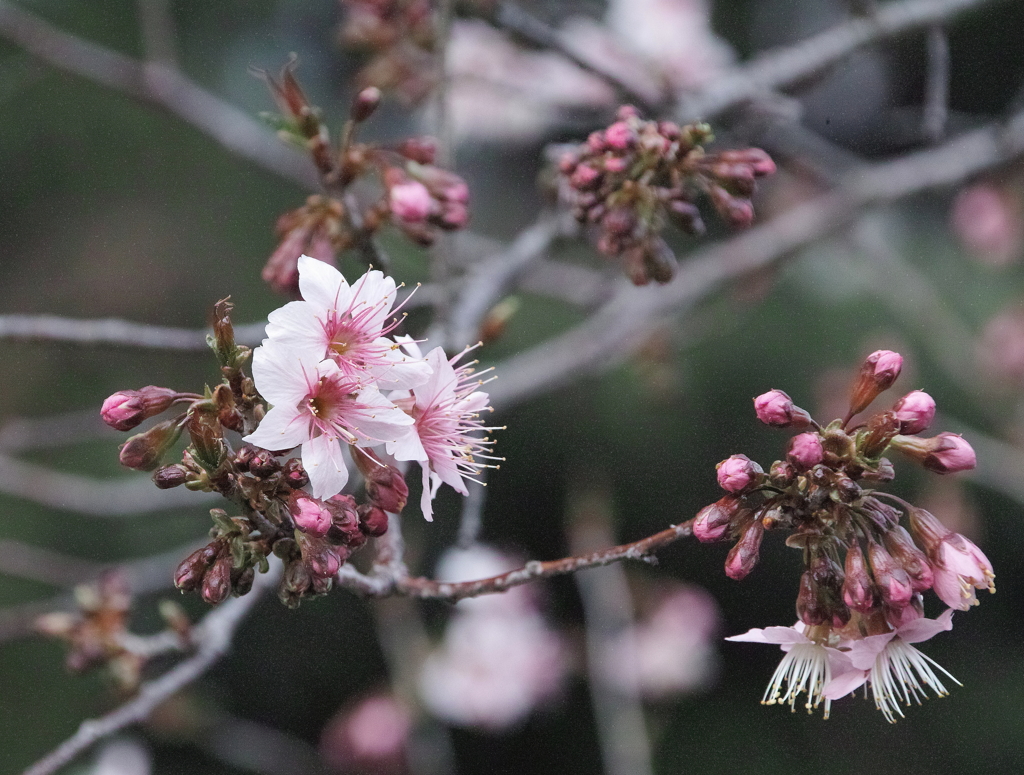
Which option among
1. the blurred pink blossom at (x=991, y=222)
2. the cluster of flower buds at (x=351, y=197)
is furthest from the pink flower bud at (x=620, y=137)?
the blurred pink blossom at (x=991, y=222)

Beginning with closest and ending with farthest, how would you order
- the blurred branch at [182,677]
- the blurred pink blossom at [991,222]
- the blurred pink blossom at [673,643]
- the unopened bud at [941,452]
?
the unopened bud at [941,452] → the blurred branch at [182,677] → the blurred pink blossom at [673,643] → the blurred pink blossom at [991,222]

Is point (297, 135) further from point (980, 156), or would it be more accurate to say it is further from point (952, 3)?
point (980, 156)

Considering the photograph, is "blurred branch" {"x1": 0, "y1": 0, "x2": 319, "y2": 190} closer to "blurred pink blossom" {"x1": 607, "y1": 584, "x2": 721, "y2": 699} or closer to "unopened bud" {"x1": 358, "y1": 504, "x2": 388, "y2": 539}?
"unopened bud" {"x1": 358, "y1": 504, "x2": 388, "y2": 539}

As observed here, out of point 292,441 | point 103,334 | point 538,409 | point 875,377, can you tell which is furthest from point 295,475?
point 538,409

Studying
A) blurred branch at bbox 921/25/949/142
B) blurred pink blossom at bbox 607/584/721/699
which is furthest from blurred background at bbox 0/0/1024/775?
blurred branch at bbox 921/25/949/142

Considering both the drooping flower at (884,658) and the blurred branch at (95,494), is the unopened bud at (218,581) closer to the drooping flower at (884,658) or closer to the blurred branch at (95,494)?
the drooping flower at (884,658)

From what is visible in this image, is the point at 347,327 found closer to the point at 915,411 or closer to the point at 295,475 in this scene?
the point at 295,475

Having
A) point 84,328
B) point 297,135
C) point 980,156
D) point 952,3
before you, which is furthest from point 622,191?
point 980,156
